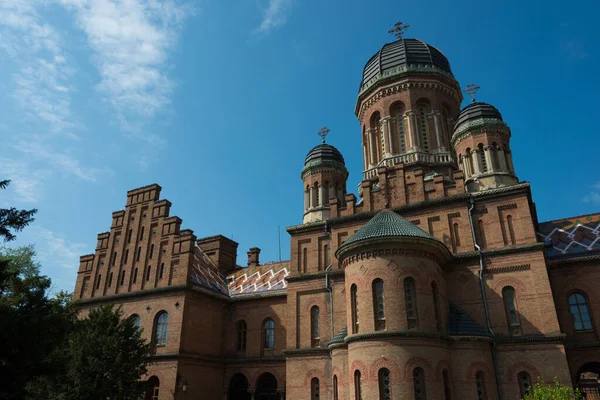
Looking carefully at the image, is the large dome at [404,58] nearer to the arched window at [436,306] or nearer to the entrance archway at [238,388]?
the arched window at [436,306]

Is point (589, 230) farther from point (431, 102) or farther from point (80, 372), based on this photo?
point (80, 372)

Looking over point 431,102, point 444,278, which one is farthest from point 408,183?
point 431,102

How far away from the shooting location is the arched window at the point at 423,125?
99.5 ft

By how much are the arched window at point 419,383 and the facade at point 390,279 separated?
0.36 ft

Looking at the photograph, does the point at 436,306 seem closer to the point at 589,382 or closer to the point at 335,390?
the point at 335,390

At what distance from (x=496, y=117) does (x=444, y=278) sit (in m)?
10.7

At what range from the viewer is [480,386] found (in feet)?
→ 66.0

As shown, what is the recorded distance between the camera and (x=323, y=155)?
3288cm

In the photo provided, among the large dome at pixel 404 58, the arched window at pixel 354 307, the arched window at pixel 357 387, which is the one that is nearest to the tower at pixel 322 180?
the large dome at pixel 404 58

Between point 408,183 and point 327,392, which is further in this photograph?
point 408,183

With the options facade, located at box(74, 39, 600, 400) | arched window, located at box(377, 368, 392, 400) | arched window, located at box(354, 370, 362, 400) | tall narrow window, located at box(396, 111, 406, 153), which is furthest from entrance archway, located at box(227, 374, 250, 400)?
tall narrow window, located at box(396, 111, 406, 153)

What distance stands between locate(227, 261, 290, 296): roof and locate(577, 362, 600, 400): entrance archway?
17.9 meters

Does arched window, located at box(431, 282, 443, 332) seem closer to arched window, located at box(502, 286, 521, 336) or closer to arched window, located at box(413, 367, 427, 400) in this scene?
arched window, located at box(413, 367, 427, 400)

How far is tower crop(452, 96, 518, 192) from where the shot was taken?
25.6 metres
